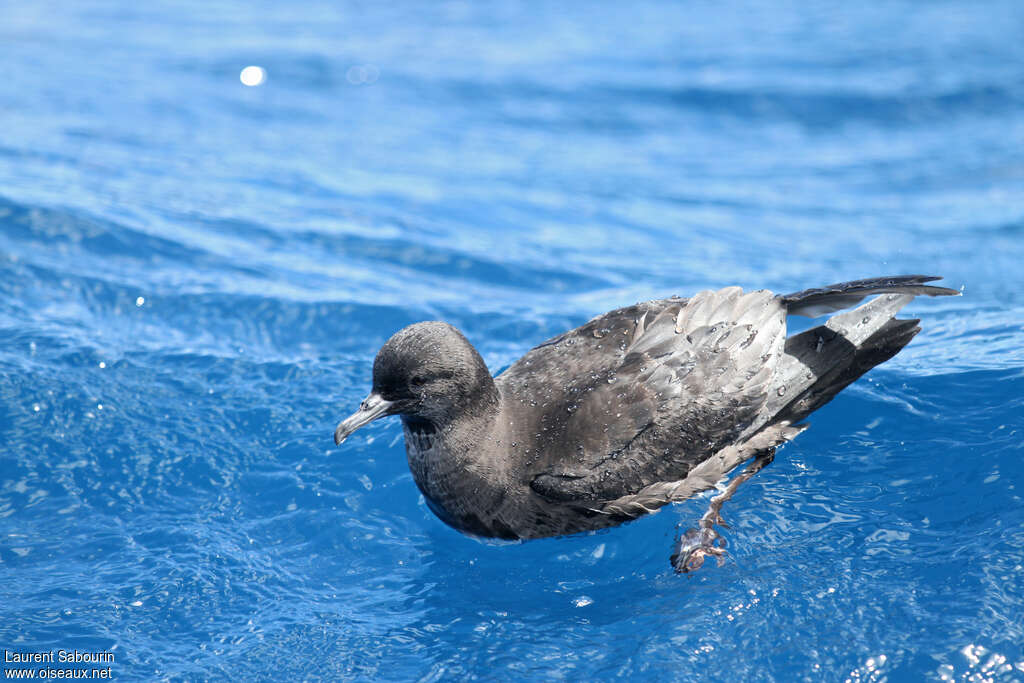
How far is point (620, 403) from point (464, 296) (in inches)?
154

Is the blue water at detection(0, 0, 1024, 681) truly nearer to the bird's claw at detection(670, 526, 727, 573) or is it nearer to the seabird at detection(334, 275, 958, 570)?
the bird's claw at detection(670, 526, 727, 573)

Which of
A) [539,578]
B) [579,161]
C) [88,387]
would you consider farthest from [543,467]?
[579,161]

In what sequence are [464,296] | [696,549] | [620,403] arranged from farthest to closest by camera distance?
1. [464,296]
2. [620,403]
3. [696,549]

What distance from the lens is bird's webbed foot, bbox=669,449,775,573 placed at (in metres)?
5.19

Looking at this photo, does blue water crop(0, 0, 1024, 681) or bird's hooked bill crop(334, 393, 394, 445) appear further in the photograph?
bird's hooked bill crop(334, 393, 394, 445)

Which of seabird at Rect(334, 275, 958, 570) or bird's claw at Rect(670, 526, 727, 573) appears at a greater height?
seabird at Rect(334, 275, 958, 570)

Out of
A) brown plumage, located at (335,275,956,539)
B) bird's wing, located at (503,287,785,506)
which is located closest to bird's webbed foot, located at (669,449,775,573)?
brown plumage, located at (335,275,956,539)

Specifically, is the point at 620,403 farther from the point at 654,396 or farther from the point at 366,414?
the point at 366,414

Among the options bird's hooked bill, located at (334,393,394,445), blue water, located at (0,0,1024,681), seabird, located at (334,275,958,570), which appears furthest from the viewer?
seabird, located at (334,275,958,570)

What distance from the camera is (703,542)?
525cm

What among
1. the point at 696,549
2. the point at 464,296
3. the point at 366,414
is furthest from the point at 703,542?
the point at 464,296

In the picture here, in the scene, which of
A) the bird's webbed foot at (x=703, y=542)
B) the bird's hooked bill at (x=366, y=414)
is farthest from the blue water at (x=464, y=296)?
the bird's hooked bill at (x=366, y=414)

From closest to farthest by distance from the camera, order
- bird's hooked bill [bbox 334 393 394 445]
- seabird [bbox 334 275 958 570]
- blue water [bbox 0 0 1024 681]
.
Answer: blue water [bbox 0 0 1024 681] < bird's hooked bill [bbox 334 393 394 445] < seabird [bbox 334 275 958 570]

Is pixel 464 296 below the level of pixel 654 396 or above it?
below
